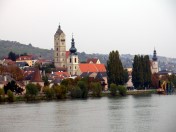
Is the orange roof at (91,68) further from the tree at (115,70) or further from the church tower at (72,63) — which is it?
the tree at (115,70)

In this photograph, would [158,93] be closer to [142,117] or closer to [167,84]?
[167,84]

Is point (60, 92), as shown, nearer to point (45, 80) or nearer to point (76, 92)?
point (76, 92)

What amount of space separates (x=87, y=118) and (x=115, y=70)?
19577mm

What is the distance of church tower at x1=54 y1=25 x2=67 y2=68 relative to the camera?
58.5 meters

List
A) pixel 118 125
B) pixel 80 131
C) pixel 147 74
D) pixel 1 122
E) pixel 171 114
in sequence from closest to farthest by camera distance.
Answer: pixel 80 131 → pixel 118 125 → pixel 1 122 → pixel 171 114 → pixel 147 74

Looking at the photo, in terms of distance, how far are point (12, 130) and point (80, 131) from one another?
2221 millimetres

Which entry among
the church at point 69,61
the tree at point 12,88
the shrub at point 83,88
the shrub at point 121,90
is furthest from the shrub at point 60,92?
the church at point 69,61

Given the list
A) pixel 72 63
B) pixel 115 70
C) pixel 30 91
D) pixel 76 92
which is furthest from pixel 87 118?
pixel 72 63

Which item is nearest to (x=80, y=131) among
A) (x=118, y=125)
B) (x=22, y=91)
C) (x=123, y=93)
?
(x=118, y=125)

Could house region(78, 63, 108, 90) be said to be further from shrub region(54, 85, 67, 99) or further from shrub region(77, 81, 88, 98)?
shrub region(54, 85, 67, 99)

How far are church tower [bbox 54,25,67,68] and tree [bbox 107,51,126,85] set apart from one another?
614 inches

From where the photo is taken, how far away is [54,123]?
22.0 m

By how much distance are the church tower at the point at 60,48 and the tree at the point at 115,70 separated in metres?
15.6

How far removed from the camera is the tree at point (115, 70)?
42.9m
